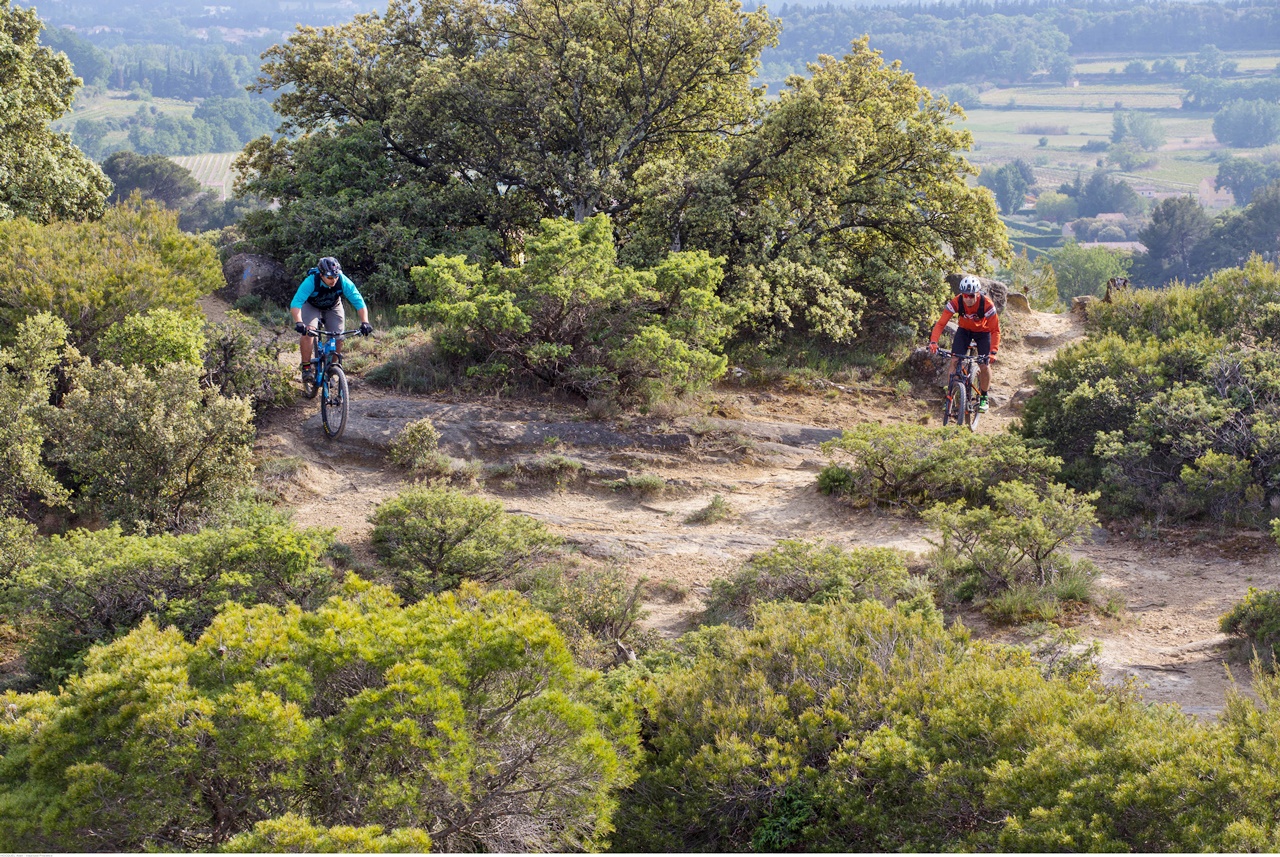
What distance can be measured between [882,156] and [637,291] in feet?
22.7

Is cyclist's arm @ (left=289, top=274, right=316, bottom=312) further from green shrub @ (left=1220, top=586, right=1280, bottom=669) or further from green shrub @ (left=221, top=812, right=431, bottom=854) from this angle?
green shrub @ (left=1220, top=586, right=1280, bottom=669)

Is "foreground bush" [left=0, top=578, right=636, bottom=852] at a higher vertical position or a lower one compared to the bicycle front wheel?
lower

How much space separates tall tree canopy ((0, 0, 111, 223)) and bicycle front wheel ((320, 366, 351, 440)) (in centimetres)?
721

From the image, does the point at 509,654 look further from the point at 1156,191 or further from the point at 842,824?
the point at 1156,191

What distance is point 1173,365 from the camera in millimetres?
12227

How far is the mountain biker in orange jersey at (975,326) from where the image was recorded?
40.8ft

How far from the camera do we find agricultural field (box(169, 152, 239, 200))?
12405 centimetres

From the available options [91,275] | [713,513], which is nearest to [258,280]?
[91,275]

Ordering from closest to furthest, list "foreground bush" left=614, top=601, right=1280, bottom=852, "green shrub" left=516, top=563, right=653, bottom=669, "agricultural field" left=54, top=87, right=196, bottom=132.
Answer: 1. "foreground bush" left=614, top=601, right=1280, bottom=852
2. "green shrub" left=516, top=563, right=653, bottom=669
3. "agricultural field" left=54, top=87, right=196, bottom=132

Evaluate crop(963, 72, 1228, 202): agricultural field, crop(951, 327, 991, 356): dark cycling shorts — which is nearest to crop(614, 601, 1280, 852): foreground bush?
crop(951, 327, 991, 356): dark cycling shorts

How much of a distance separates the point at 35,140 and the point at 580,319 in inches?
395

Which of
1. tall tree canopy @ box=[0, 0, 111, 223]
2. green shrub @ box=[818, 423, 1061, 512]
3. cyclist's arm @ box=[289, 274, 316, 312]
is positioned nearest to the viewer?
green shrub @ box=[818, 423, 1061, 512]

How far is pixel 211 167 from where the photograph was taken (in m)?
137

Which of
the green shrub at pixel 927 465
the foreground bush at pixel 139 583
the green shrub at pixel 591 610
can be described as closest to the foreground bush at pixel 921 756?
the green shrub at pixel 591 610
